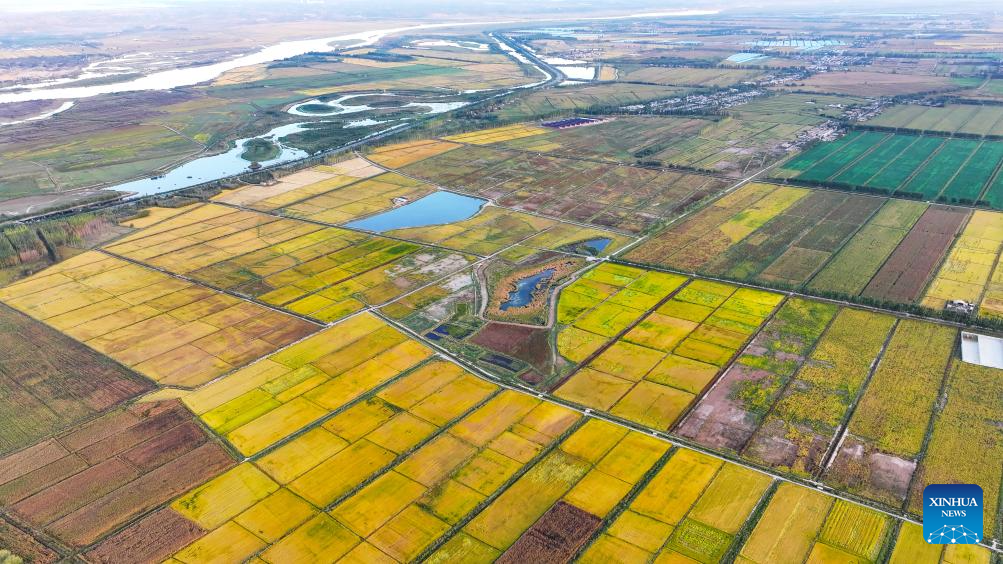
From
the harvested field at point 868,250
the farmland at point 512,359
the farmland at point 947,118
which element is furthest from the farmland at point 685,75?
the harvested field at point 868,250

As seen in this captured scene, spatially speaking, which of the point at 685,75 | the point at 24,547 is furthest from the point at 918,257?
the point at 685,75

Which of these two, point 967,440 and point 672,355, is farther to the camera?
point 672,355

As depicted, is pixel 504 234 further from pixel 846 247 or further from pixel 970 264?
pixel 970 264

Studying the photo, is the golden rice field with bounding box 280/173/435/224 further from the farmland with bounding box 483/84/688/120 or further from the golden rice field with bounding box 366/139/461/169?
the farmland with bounding box 483/84/688/120

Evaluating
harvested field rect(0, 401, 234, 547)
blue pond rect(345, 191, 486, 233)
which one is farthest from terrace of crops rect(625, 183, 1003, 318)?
harvested field rect(0, 401, 234, 547)

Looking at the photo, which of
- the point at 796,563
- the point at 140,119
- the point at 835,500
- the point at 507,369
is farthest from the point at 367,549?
the point at 140,119

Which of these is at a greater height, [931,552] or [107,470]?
[931,552]
